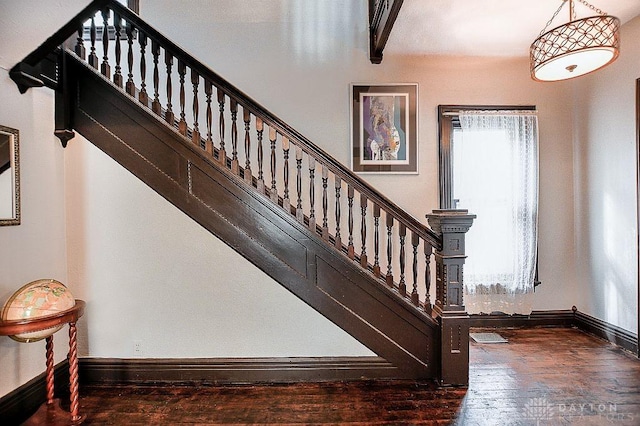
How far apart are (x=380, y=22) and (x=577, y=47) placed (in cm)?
195

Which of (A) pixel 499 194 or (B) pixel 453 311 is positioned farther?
(A) pixel 499 194

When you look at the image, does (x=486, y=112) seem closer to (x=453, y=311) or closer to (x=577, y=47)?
(x=577, y=47)

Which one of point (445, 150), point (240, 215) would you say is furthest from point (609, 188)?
point (240, 215)

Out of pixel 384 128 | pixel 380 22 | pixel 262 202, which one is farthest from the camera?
pixel 384 128

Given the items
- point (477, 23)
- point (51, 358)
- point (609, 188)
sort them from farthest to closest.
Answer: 1. point (609, 188)
2. point (477, 23)
3. point (51, 358)

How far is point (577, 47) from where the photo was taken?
2.06 meters

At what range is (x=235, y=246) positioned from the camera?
273cm

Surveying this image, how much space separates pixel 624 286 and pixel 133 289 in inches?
178

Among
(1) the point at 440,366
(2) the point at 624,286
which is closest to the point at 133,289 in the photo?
(1) the point at 440,366

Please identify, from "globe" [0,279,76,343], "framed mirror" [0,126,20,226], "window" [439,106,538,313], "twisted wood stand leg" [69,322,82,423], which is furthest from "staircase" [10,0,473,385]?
"window" [439,106,538,313]

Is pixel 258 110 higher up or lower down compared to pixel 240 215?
higher up

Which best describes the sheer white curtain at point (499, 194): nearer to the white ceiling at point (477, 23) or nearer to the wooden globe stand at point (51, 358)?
the white ceiling at point (477, 23)

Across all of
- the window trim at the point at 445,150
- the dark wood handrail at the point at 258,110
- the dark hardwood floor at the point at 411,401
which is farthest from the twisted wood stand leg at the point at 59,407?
the window trim at the point at 445,150

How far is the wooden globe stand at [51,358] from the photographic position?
2.04m
